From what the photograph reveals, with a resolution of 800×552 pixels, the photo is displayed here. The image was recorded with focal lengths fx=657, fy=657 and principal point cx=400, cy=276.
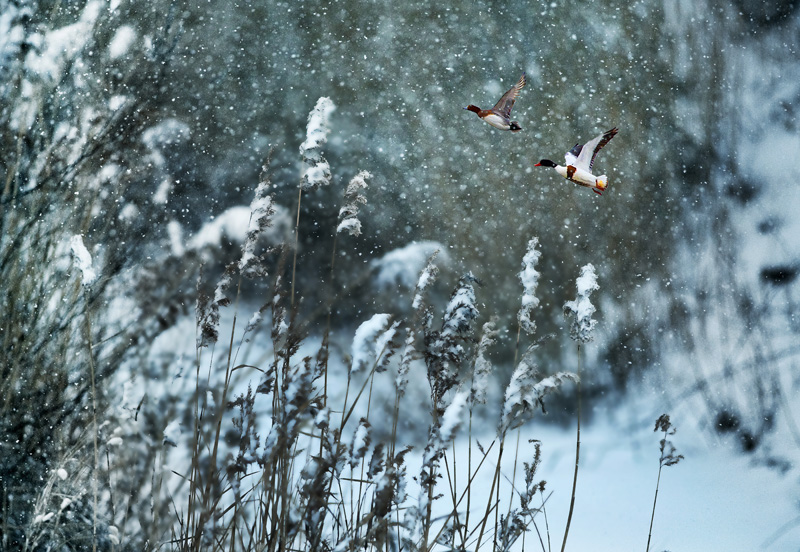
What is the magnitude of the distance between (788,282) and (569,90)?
5.89 ft

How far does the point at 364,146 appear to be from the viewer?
4027 mm

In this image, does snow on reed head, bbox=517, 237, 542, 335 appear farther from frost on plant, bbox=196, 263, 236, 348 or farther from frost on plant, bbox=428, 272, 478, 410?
frost on plant, bbox=196, 263, 236, 348

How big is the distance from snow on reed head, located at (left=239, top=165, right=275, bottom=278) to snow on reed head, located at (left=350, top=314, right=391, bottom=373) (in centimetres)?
40

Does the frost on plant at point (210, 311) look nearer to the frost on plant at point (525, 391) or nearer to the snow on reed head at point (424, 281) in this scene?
the snow on reed head at point (424, 281)

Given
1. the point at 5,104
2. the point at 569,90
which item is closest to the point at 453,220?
the point at 569,90

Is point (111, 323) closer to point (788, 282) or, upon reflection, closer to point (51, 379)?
point (51, 379)

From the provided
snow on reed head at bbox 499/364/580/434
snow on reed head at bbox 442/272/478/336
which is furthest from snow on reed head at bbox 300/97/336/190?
snow on reed head at bbox 499/364/580/434

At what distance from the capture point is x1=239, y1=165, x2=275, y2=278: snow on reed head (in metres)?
1.43

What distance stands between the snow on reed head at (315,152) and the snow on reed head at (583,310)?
61 centimetres

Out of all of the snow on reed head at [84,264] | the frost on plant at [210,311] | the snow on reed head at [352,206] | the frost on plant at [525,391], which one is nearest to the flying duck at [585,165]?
the snow on reed head at [352,206]

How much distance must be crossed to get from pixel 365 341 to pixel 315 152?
555 mm

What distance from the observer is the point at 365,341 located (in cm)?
111

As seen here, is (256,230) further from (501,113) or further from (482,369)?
(501,113)

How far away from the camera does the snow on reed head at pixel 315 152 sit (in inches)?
57.5
